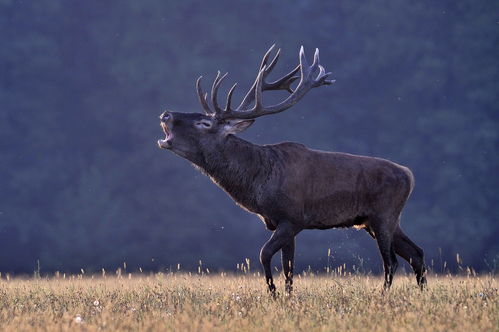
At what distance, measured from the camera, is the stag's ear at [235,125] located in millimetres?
9484

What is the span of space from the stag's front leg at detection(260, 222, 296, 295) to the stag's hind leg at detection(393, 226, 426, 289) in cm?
189

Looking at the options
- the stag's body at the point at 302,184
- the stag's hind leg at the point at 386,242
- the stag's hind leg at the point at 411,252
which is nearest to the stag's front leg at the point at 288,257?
the stag's body at the point at 302,184

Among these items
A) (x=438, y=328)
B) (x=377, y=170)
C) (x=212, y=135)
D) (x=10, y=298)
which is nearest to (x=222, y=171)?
(x=212, y=135)

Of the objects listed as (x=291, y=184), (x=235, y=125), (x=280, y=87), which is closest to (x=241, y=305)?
(x=291, y=184)

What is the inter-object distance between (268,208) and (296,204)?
1.08 ft

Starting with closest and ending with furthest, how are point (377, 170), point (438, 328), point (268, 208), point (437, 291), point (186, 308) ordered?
point (438, 328) < point (186, 308) < point (437, 291) < point (268, 208) < point (377, 170)

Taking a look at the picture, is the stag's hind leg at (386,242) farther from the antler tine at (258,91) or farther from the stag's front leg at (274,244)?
the antler tine at (258,91)

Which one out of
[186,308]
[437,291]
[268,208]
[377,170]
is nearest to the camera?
[186,308]

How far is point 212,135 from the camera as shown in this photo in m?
9.40

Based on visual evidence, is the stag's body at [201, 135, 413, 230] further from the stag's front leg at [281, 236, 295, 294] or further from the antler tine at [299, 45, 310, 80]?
the antler tine at [299, 45, 310, 80]

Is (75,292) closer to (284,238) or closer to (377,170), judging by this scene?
(284,238)

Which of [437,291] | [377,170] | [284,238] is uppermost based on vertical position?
[377,170]

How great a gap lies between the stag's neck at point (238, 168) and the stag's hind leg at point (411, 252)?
220 centimetres

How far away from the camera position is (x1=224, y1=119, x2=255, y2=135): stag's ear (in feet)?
31.1
